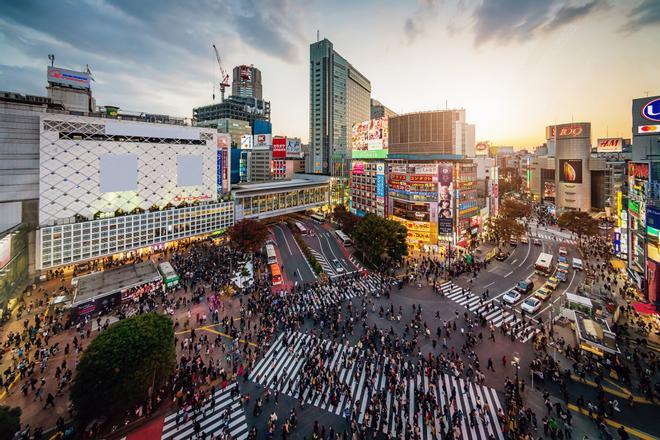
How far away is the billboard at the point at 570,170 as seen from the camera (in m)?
77.8

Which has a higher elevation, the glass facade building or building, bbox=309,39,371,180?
building, bbox=309,39,371,180

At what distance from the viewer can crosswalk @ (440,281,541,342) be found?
26.9m

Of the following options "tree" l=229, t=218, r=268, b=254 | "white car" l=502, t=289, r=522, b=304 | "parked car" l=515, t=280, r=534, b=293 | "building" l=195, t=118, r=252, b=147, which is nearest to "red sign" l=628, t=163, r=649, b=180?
"parked car" l=515, t=280, r=534, b=293

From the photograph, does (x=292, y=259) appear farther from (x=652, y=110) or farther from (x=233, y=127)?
(x=233, y=127)

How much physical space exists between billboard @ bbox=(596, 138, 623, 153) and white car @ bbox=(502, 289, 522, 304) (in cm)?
7801

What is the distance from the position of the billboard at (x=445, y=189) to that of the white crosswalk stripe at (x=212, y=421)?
45.4 meters

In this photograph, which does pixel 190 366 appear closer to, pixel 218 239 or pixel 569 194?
pixel 218 239

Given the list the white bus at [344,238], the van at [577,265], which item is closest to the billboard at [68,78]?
the white bus at [344,238]

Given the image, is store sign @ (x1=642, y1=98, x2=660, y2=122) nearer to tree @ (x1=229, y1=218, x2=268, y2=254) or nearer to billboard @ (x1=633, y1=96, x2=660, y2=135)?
billboard @ (x1=633, y1=96, x2=660, y2=135)

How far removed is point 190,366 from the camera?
21.7 metres

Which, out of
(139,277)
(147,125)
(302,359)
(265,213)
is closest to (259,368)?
(302,359)

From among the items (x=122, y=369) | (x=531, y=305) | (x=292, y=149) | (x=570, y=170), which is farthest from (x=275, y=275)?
(x=570, y=170)

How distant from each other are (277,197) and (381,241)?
37.8 meters

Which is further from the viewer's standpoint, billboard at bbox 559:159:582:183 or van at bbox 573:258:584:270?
billboard at bbox 559:159:582:183
